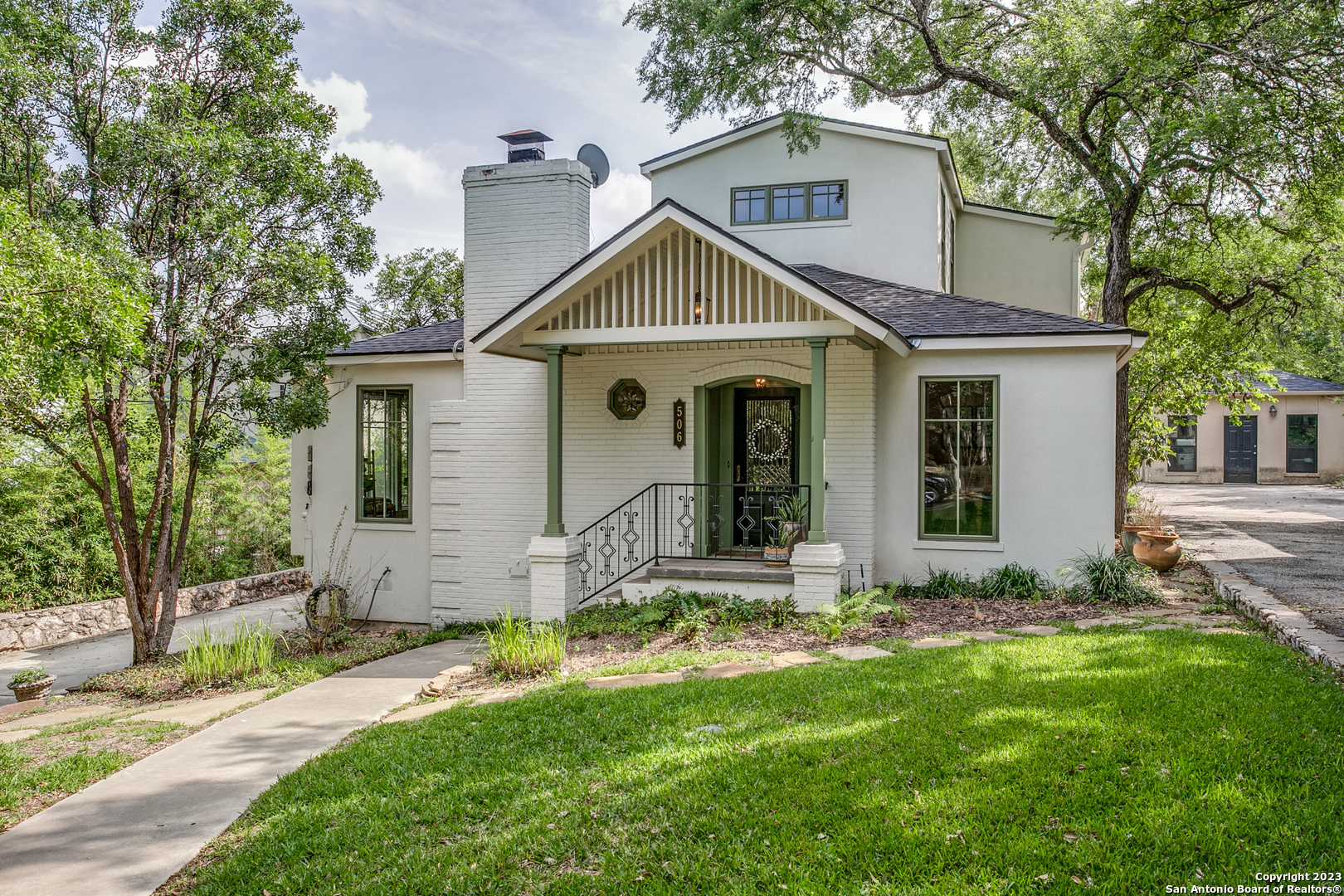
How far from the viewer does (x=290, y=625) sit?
11.5 meters

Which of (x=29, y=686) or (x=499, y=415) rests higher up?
(x=499, y=415)

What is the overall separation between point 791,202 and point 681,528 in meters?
5.34

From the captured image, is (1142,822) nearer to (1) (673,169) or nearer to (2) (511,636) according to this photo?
(2) (511,636)

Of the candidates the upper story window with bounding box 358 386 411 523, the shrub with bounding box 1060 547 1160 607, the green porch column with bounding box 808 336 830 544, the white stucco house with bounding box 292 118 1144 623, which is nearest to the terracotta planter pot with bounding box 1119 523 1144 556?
the shrub with bounding box 1060 547 1160 607

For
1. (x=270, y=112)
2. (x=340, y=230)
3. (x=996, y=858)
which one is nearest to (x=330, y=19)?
(x=270, y=112)

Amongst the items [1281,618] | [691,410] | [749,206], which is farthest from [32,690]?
[1281,618]

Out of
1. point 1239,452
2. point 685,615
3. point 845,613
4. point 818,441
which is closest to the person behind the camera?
point 845,613

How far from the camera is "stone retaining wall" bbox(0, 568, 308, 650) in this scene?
33.5ft

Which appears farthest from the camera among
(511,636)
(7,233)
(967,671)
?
(511,636)

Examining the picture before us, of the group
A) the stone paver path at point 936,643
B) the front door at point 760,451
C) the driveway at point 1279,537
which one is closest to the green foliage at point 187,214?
the front door at point 760,451

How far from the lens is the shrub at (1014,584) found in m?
9.26

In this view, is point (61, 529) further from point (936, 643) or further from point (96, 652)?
point (936, 643)

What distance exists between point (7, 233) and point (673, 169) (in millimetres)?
9253

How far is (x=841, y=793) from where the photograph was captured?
3.82 meters
